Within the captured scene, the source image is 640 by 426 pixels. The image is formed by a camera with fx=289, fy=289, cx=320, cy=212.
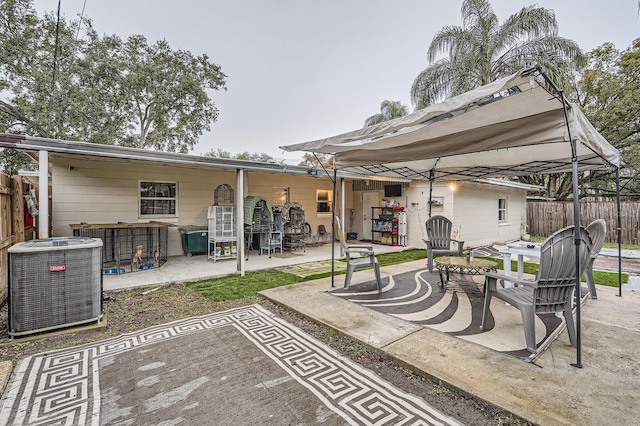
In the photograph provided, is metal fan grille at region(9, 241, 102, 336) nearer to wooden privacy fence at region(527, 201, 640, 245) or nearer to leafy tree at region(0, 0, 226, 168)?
leafy tree at region(0, 0, 226, 168)

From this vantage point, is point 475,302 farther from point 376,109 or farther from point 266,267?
point 376,109

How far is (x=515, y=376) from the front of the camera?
2.30 meters

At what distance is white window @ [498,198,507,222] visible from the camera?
12.2 meters

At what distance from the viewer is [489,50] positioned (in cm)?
980

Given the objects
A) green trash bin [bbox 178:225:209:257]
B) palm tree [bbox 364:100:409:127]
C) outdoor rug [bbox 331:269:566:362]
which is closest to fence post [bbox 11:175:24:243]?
green trash bin [bbox 178:225:209:257]

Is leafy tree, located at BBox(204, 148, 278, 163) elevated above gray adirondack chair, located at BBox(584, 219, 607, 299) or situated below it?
above

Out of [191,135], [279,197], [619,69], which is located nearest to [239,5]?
[279,197]

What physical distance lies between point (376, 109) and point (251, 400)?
1861 cm

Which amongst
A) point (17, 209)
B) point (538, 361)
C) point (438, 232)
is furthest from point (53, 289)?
point (438, 232)

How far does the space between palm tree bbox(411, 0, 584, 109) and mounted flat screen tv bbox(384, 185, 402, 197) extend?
362 cm

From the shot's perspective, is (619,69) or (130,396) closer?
(130,396)

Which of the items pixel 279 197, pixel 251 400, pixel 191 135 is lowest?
pixel 251 400

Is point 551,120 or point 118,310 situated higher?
point 551,120

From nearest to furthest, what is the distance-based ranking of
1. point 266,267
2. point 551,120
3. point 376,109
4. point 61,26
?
point 551,120 → point 266,267 → point 61,26 → point 376,109
